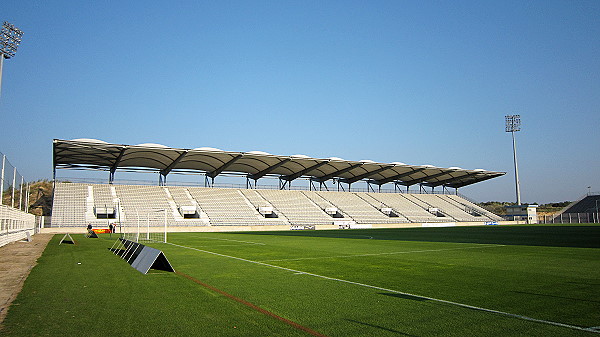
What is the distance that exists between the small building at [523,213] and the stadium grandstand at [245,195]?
3873 millimetres

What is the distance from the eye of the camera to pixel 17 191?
29.1m

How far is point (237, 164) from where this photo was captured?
52656 millimetres

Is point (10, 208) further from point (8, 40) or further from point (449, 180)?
point (449, 180)

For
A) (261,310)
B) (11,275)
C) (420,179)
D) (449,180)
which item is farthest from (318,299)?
(449,180)

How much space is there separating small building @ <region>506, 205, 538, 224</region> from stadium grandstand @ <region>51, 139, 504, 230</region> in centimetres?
387

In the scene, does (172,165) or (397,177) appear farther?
(397,177)

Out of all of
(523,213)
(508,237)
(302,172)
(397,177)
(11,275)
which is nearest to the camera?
(11,275)

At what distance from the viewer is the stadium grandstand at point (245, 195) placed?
44.1 metres

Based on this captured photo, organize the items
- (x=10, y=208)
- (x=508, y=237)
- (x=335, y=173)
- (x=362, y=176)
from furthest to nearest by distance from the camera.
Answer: (x=362, y=176) < (x=335, y=173) < (x=508, y=237) < (x=10, y=208)

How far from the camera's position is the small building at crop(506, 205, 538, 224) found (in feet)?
222

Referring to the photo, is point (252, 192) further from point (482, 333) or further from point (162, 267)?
point (482, 333)

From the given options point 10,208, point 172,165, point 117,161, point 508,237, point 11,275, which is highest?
point 117,161

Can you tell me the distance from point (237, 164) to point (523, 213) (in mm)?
50654

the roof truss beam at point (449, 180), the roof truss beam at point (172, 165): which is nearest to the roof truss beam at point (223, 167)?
the roof truss beam at point (172, 165)
